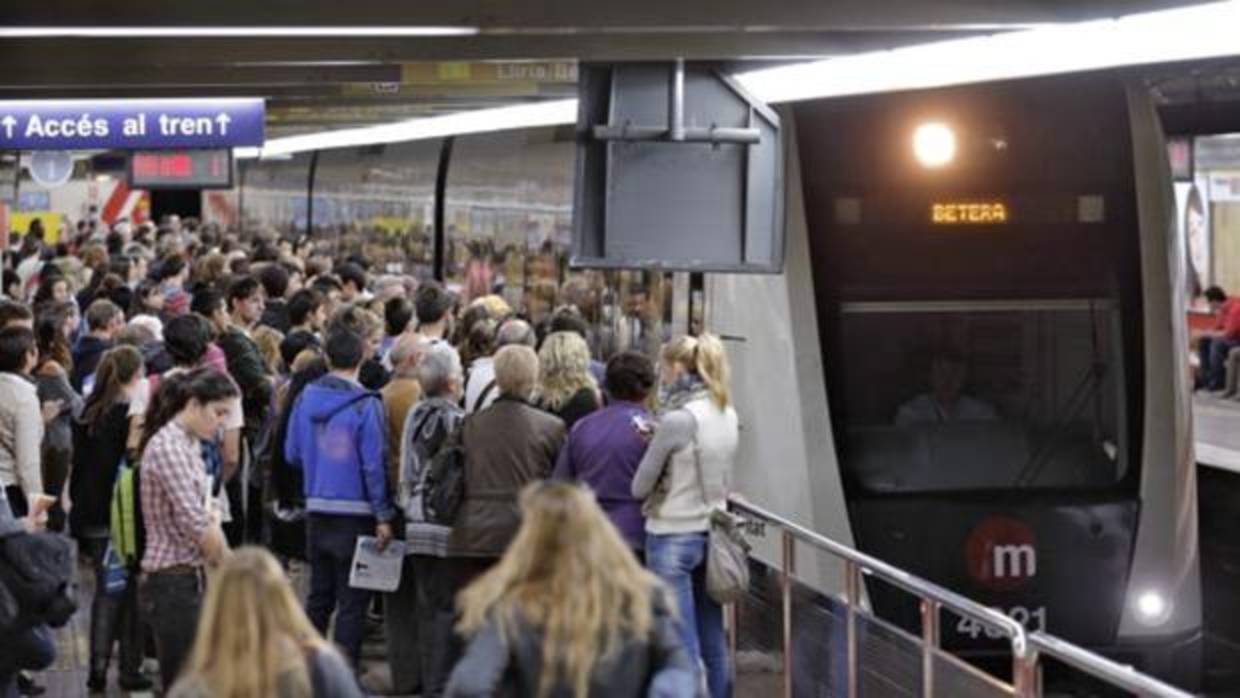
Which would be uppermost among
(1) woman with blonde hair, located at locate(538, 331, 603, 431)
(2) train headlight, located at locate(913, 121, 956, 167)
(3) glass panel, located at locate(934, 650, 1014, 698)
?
(2) train headlight, located at locate(913, 121, 956, 167)

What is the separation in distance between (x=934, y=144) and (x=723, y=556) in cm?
291

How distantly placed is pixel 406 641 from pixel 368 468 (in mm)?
1140

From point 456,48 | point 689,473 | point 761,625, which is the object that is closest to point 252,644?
point 689,473

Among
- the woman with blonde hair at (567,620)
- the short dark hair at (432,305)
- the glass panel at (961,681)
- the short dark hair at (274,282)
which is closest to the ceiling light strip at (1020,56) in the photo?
the short dark hair at (432,305)

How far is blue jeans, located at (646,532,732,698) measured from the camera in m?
10.5

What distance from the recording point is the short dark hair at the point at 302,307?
14.5 m

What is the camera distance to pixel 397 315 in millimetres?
13656

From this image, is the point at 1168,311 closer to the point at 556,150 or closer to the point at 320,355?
the point at 320,355

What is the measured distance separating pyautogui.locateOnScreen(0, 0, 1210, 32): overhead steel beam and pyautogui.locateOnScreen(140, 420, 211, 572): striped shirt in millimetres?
2630

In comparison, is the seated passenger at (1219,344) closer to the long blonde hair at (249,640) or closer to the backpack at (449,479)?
the backpack at (449,479)

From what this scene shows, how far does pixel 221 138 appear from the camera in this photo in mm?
21984

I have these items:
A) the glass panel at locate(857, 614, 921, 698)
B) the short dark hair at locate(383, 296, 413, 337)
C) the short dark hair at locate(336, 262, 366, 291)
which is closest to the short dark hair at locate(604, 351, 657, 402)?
the glass panel at locate(857, 614, 921, 698)

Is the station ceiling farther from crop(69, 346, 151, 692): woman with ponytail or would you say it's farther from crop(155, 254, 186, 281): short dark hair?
crop(69, 346, 151, 692): woman with ponytail

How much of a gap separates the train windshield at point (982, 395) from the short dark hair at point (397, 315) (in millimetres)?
2528
